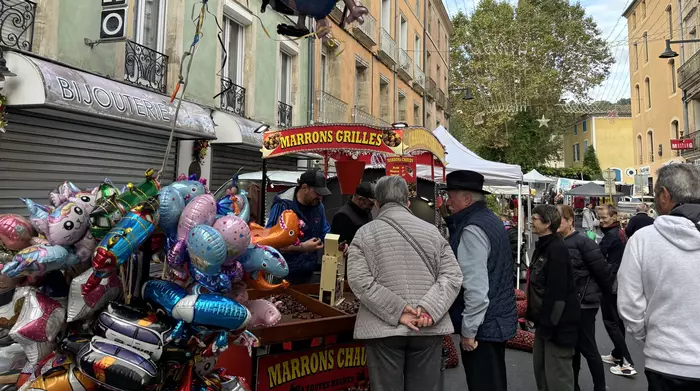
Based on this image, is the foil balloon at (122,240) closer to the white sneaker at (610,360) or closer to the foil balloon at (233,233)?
the foil balloon at (233,233)

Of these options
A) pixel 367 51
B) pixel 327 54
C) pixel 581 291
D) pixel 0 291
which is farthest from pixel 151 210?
pixel 367 51

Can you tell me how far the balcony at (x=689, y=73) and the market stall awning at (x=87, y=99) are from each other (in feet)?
71.1

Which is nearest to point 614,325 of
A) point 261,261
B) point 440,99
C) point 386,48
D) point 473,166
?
point 261,261

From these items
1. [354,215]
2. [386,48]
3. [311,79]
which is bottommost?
[354,215]

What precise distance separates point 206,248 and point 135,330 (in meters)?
0.45

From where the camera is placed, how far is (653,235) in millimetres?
2117

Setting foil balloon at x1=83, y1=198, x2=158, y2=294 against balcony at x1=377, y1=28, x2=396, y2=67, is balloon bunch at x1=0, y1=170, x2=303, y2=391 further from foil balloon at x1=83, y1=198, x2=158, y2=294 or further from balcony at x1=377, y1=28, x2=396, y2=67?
balcony at x1=377, y1=28, x2=396, y2=67

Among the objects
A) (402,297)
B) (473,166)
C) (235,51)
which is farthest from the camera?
(235,51)

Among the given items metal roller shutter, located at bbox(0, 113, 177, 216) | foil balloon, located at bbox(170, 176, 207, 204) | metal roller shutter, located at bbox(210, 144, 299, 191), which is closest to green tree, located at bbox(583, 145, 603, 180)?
metal roller shutter, located at bbox(210, 144, 299, 191)

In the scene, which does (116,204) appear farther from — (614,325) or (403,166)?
(614,325)

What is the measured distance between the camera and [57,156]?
608cm

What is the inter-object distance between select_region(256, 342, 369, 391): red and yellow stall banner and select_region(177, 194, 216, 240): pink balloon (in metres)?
1.15

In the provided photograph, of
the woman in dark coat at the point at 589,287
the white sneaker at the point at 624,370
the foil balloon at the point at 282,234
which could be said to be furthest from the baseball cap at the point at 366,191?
the white sneaker at the point at 624,370

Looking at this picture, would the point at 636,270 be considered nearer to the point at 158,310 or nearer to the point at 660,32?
the point at 158,310
